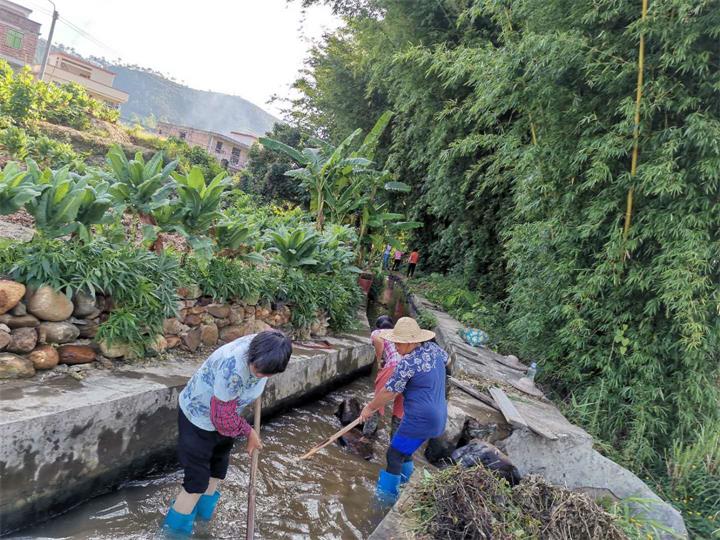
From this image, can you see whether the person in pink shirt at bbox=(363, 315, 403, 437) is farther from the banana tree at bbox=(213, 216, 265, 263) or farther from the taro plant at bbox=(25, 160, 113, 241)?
the taro plant at bbox=(25, 160, 113, 241)

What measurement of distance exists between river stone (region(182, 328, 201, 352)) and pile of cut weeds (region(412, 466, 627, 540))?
272 centimetres

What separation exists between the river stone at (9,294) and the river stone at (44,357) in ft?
1.17

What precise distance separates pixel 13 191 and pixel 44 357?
1.19m

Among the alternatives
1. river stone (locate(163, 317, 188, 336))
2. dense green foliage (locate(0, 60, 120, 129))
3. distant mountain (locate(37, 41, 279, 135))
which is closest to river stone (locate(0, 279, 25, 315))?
river stone (locate(163, 317, 188, 336))

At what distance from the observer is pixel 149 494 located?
335 centimetres

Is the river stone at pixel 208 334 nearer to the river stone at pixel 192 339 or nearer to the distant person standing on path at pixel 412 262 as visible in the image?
the river stone at pixel 192 339

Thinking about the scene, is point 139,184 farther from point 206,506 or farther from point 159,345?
point 206,506

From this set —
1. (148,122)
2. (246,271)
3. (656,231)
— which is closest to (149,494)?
(246,271)

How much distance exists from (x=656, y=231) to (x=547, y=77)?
2146mm

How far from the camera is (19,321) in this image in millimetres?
3078

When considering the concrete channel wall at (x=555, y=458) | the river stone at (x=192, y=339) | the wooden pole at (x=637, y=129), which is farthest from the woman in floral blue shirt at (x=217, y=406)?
the wooden pole at (x=637, y=129)

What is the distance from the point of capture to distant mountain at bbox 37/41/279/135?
76625mm

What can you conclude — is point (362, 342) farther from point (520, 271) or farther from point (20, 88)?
point (20, 88)

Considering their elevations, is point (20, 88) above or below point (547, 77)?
below
